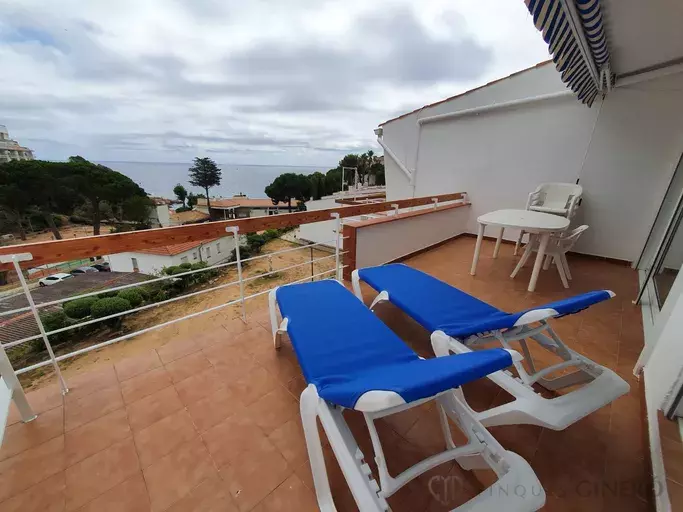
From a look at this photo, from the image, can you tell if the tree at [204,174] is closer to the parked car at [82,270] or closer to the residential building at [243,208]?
the residential building at [243,208]

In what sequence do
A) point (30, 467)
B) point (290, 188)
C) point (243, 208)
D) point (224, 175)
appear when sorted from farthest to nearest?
point (224, 175) < point (243, 208) < point (290, 188) < point (30, 467)

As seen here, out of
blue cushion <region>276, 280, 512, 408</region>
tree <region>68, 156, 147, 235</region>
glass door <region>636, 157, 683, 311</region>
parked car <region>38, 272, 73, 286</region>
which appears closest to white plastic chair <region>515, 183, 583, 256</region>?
glass door <region>636, 157, 683, 311</region>

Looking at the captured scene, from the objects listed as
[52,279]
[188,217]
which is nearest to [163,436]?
[52,279]

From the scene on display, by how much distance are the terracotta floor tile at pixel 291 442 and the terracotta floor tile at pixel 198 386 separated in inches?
20.4

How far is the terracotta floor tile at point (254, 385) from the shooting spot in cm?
149

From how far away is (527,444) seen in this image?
1.21 metres

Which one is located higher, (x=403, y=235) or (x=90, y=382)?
(x=403, y=235)

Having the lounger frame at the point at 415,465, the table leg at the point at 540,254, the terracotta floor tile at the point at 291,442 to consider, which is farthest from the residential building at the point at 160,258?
the lounger frame at the point at 415,465

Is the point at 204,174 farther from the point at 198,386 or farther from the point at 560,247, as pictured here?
the point at 560,247

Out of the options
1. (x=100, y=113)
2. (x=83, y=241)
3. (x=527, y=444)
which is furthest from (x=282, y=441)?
(x=100, y=113)

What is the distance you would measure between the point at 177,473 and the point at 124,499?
0.18m

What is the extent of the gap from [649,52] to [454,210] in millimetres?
2547

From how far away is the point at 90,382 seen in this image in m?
1.57

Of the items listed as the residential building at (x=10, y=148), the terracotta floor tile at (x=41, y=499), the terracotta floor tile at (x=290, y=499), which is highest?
the residential building at (x=10, y=148)
